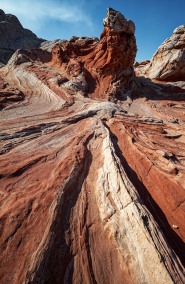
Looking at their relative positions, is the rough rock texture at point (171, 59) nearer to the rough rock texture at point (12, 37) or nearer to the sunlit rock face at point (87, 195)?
the sunlit rock face at point (87, 195)

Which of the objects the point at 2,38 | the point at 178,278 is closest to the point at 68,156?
the point at 178,278

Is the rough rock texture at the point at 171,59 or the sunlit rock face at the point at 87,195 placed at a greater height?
the rough rock texture at the point at 171,59

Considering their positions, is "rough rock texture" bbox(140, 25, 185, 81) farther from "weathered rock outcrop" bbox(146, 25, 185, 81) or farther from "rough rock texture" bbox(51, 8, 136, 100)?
"rough rock texture" bbox(51, 8, 136, 100)

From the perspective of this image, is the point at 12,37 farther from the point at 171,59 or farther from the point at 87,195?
the point at 87,195

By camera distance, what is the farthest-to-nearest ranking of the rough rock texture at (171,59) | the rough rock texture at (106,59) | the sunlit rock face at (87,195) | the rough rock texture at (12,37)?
the rough rock texture at (12,37)
the rough rock texture at (171,59)
the rough rock texture at (106,59)
the sunlit rock face at (87,195)

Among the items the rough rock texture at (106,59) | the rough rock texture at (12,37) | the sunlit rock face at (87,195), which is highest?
the rough rock texture at (12,37)

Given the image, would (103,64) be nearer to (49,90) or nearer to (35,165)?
(49,90)

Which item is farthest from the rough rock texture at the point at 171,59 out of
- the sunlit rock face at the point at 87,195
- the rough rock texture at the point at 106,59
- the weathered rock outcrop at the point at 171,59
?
the sunlit rock face at the point at 87,195
